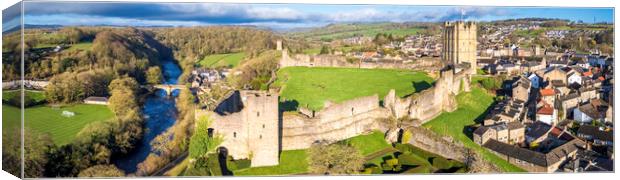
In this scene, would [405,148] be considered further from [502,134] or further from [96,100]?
[96,100]

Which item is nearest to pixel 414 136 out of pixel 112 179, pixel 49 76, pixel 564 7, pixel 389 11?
pixel 389 11

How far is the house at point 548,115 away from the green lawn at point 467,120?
1.48 metres

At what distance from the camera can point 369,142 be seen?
15211 millimetres

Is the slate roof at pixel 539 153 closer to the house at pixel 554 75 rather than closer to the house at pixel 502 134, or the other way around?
the house at pixel 502 134

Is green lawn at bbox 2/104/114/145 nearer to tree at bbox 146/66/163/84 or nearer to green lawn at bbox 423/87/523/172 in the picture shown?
tree at bbox 146/66/163/84

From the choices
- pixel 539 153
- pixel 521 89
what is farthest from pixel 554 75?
pixel 539 153

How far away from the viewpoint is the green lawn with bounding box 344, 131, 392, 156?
48.6 feet

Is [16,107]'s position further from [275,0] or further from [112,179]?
[275,0]

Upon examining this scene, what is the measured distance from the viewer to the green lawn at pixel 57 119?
12688mm

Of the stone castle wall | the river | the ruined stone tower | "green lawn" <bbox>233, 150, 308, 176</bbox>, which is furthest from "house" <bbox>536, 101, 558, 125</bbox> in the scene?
the river

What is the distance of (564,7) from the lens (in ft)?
48.8

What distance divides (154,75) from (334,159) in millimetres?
4197

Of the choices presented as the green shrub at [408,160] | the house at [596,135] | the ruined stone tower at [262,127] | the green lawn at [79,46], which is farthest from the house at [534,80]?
the green lawn at [79,46]

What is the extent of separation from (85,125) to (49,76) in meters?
1.17
